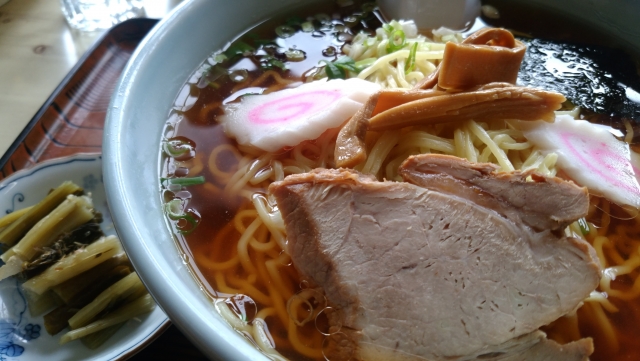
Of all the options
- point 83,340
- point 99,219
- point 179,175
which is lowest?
point 83,340

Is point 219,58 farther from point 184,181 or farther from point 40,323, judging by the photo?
point 40,323

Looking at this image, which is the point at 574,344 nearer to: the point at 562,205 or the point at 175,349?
the point at 562,205

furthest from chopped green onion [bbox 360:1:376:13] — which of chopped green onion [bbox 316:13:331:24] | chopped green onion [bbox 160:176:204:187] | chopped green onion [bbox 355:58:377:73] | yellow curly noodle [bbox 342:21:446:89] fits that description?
chopped green onion [bbox 160:176:204:187]

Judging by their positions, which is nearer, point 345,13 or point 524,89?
point 524,89

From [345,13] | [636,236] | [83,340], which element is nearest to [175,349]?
[83,340]

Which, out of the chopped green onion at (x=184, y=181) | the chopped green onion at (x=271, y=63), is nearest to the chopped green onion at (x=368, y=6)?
the chopped green onion at (x=271, y=63)
